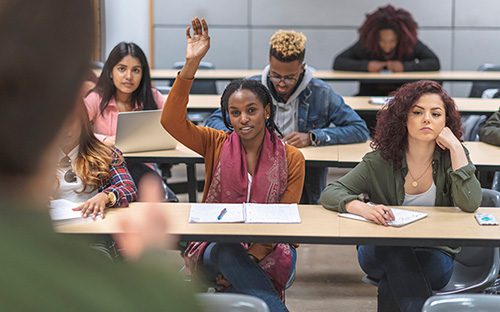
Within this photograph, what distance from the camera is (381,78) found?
6809mm

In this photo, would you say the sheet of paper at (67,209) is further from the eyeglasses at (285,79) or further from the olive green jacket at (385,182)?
the eyeglasses at (285,79)

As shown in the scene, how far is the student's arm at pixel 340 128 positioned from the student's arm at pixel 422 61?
2952 millimetres

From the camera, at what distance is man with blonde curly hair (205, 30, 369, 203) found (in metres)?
4.13

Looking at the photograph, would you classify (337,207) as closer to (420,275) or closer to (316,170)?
(420,275)

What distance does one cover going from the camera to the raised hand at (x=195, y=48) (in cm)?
320

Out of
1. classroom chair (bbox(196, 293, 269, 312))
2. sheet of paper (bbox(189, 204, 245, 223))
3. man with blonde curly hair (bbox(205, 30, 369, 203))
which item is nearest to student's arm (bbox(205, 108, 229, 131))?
man with blonde curly hair (bbox(205, 30, 369, 203))

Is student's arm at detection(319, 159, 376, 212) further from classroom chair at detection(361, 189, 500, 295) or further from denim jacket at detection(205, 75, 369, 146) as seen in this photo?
denim jacket at detection(205, 75, 369, 146)

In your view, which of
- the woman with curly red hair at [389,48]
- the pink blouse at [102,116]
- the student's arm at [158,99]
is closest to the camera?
the pink blouse at [102,116]

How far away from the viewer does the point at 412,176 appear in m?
3.14

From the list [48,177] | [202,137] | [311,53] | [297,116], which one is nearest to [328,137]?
[297,116]

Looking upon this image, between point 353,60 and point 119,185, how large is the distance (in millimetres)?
4452

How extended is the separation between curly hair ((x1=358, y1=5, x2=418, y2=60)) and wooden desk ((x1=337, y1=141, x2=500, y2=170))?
2869 mm

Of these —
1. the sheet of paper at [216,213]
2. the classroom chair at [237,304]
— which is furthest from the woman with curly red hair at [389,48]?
the classroom chair at [237,304]

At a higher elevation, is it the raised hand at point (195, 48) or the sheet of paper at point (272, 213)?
the raised hand at point (195, 48)
